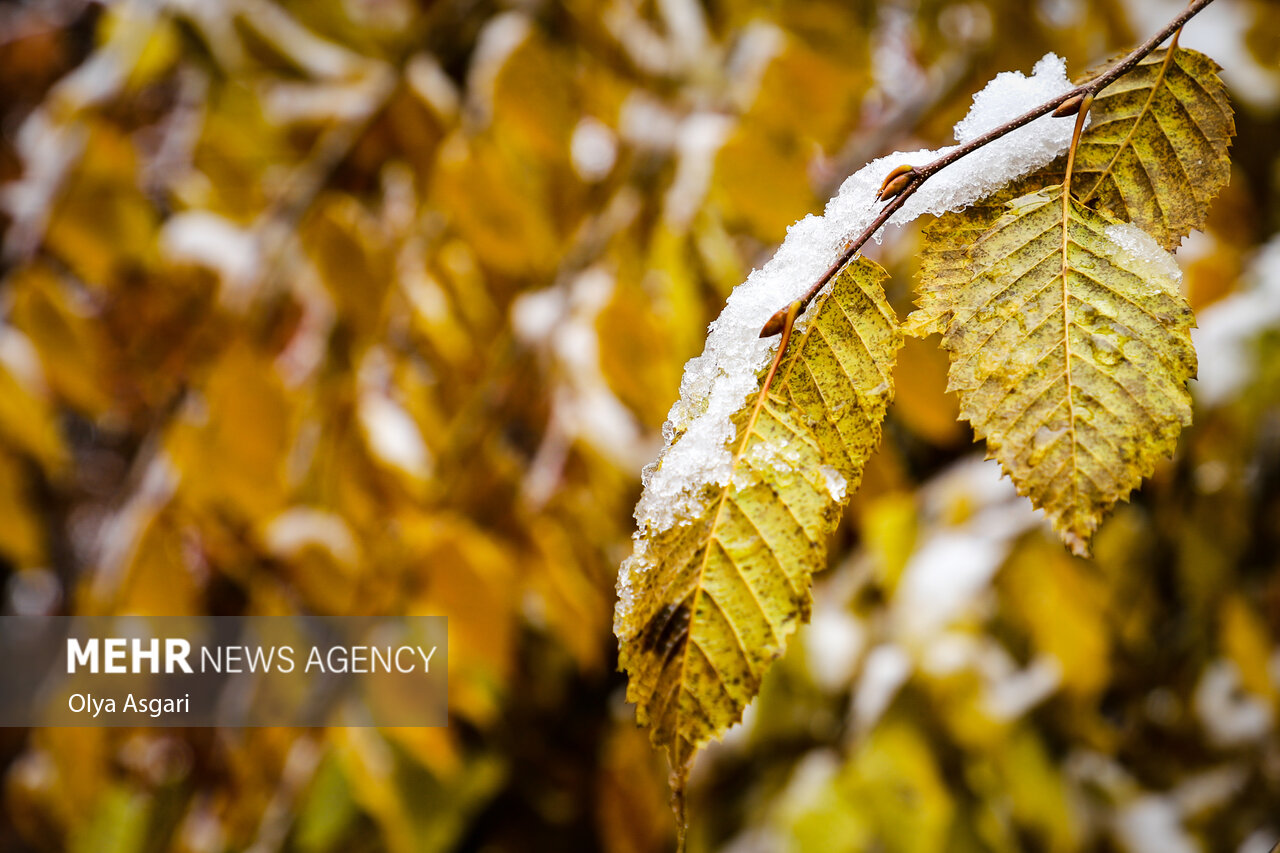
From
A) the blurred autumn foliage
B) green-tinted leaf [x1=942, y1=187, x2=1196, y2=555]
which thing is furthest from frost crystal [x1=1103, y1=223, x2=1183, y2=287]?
the blurred autumn foliage

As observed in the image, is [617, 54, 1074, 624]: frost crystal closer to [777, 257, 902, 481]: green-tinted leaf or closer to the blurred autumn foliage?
[777, 257, 902, 481]: green-tinted leaf

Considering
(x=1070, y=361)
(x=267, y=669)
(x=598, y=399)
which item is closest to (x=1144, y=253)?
(x=1070, y=361)

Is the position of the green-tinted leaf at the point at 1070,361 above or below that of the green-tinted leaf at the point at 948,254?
below

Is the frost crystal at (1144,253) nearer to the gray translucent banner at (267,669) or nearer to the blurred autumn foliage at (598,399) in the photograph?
the blurred autumn foliage at (598,399)

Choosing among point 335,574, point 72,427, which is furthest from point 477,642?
point 72,427

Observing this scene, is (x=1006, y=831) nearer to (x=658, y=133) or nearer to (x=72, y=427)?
(x=658, y=133)

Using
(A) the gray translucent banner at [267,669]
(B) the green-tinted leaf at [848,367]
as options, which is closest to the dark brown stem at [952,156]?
(B) the green-tinted leaf at [848,367]

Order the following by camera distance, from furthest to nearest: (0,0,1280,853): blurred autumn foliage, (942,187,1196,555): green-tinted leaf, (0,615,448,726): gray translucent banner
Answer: (0,615,448,726): gray translucent banner, (0,0,1280,853): blurred autumn foliage, (942,187,1196,555): green-tinted leaf
